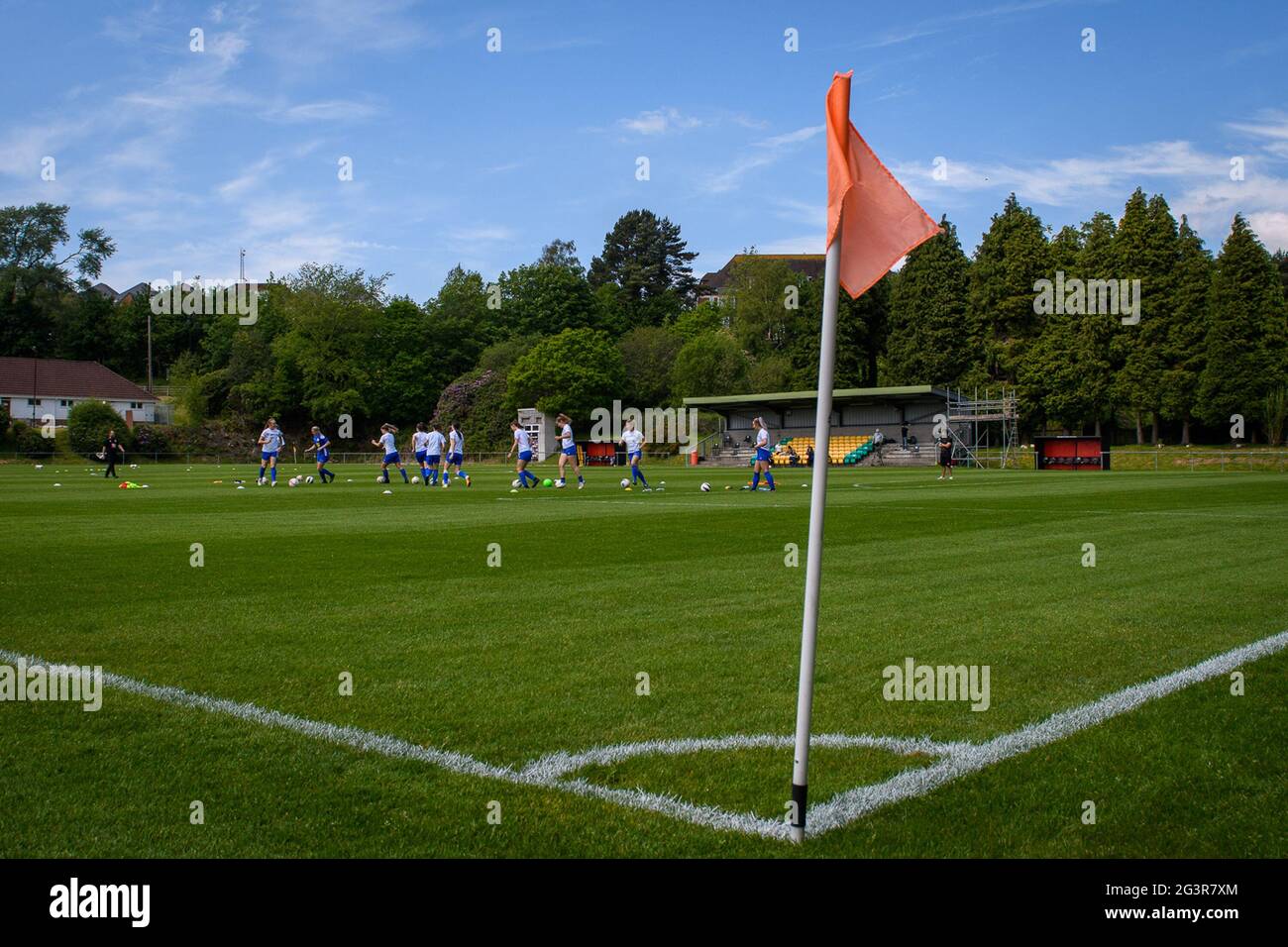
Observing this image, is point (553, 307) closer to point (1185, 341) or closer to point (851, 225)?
point (1185, 341)

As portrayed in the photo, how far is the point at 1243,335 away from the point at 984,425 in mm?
16632

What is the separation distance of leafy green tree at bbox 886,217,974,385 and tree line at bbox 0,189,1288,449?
16 cm

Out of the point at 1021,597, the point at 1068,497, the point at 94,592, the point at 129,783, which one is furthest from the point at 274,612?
the point at 1068,497

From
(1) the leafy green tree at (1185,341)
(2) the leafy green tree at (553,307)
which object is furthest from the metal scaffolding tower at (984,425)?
(2) the leafy green tree at (553,307)

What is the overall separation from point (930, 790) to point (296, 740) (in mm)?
3135

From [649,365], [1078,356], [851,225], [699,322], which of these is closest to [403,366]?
[649,365]

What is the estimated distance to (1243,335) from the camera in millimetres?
63625

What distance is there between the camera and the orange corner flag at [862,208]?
14.8 ft

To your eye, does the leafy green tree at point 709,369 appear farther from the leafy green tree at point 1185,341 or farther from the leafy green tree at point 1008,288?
the leafy green tree at point 1185,341

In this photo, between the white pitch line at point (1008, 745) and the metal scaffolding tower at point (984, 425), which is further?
the metal scaffolding tower at point (984, 425)

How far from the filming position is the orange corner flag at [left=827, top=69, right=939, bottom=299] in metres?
4.51

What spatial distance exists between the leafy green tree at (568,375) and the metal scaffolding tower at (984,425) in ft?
93.0

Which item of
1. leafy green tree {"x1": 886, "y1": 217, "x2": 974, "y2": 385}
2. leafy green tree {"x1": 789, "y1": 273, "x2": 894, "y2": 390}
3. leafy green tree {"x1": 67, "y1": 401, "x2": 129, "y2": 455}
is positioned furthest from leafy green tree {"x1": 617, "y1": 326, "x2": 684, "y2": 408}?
leafy green tree {"x1": 67, "y1": 401, "x2": 129, "y2": 455}
